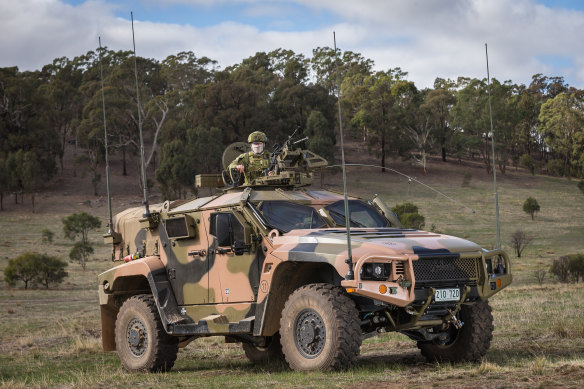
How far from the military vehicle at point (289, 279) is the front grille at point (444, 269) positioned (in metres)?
0.02

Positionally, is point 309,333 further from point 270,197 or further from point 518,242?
point 518,242

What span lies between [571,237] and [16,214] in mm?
43344

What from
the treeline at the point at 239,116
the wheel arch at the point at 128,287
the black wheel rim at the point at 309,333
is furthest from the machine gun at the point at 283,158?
the treeline at the point at 239,116

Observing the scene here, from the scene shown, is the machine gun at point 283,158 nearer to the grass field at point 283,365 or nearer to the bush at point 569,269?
the grass field at point 283,365

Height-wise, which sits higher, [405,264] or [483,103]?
[483,103]

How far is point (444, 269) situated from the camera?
400 inches

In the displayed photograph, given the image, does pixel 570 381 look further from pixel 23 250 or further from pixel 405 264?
pixel 23 250

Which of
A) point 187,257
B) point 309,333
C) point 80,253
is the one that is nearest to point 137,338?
point 187,257

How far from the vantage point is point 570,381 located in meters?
8.27

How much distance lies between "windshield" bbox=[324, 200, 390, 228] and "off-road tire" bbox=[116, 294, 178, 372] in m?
3.11

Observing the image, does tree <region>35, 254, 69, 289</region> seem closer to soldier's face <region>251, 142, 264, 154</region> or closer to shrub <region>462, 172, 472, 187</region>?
soldier's face <region>251, 142, 264, 154</region>

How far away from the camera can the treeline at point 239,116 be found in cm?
7319

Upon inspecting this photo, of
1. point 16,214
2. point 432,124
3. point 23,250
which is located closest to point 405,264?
point 23,250

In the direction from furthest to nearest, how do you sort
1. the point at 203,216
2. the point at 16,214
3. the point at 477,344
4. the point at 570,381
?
the point at 16,214, the point at 203,216, the point at 477,344, the point at 570,381
